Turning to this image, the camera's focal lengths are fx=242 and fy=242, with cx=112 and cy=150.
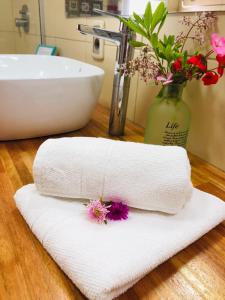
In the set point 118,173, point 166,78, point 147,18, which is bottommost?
point 118,173

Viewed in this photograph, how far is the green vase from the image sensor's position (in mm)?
604

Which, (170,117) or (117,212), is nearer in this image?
(117,212)

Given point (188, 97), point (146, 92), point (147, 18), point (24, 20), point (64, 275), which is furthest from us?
point (24, 20)

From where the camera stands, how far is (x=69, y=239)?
0.36 meters

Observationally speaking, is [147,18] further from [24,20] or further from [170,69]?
[24,20]

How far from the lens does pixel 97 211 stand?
403 mm

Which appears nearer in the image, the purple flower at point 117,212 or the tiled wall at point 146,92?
the purple flower at point 117,212

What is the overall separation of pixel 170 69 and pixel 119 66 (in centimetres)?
23

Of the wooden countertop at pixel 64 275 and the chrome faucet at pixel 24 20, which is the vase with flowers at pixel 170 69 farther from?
the chrome faucet at pixel 24 20

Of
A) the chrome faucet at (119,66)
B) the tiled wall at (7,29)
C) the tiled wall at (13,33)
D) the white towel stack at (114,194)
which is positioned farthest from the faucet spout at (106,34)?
the tiled wall at (7,29)

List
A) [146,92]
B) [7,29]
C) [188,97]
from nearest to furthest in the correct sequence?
[188,97], [146,92], [7,29]

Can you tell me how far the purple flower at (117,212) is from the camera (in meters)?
0.41

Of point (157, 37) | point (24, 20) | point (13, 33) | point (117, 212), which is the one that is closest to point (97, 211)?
point (117, 212)

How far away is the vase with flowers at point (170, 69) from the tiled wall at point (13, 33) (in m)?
1.27
